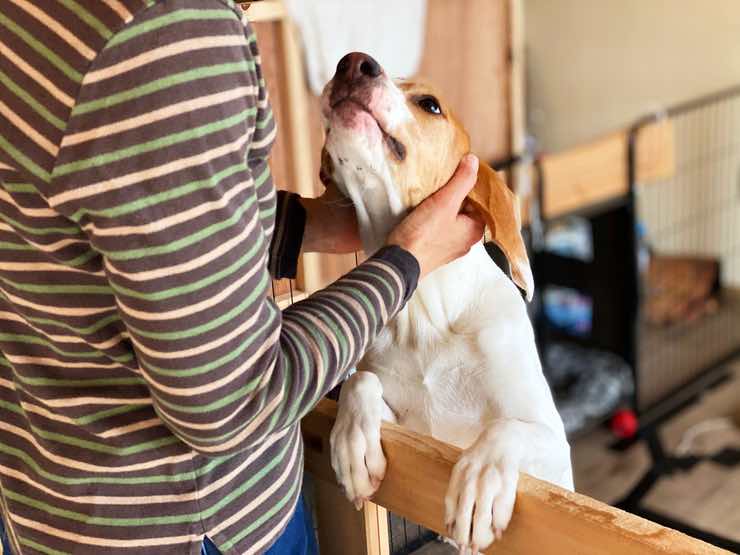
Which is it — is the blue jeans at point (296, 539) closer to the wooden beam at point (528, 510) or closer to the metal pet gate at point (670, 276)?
the wooden beam at point (528, 510)

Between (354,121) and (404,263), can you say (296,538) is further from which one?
(354,121)

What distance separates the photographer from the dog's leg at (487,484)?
85 centimetres

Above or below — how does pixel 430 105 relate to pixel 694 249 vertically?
above

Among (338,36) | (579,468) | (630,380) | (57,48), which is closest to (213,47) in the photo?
(57,48)

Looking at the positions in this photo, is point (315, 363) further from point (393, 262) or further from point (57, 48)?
point (57, 48)

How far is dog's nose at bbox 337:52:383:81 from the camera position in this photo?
1.02m

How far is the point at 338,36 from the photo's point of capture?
2.79 meters

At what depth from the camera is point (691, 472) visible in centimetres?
274

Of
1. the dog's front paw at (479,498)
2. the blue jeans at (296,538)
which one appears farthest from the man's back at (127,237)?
the dog's front paw at (479,498)

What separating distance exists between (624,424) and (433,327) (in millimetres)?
1991

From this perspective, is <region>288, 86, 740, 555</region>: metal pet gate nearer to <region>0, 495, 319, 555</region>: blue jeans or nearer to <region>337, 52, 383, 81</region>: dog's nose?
<region>0, 495, 319, 555</region>: blue jeans

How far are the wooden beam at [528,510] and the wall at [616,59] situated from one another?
3.38 meters

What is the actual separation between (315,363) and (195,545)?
21 cm

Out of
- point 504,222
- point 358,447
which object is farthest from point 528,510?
point 504,222
